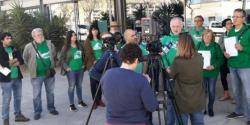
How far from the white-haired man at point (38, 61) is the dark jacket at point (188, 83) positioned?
125 inches

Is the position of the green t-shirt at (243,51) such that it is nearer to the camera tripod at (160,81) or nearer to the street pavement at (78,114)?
the street pavement at (78,114)

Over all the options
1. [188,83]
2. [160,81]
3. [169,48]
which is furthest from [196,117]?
[169,48]

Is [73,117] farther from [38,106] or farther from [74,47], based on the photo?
[74,47]

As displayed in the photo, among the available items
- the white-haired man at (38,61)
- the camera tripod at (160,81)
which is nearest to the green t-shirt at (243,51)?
the camera tripod at (160,81)

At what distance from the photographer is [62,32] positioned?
48.3 ft

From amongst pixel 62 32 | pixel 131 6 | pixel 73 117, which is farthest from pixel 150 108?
pixel 62 32

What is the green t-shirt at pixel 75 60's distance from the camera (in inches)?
287

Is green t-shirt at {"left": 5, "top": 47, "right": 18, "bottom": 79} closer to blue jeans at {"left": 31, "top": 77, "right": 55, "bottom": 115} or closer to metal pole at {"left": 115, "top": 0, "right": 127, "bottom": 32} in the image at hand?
blue jeans at {"left": 31, "top": 77, "right": 55, "bottom": 115}

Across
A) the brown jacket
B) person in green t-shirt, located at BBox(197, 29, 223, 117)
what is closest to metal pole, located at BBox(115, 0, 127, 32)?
the brown jacket

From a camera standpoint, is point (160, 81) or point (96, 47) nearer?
point (160, 81)

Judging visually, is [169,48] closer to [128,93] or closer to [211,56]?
[211,56]

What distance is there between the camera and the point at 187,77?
14.4 ft

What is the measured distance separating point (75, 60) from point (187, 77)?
3.36 meters

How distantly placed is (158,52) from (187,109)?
29.2 inches
